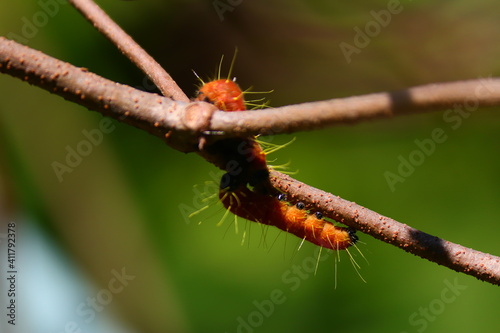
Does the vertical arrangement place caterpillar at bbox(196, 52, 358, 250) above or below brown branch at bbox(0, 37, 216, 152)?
below

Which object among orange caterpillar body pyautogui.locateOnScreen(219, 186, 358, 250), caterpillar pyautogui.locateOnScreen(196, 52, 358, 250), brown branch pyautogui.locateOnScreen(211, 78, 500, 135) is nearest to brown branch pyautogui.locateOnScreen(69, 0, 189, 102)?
caterpillar pyautogui.locateOnScreen(196, 52, 358, 250)

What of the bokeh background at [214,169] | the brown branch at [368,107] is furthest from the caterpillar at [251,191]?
the bokeh background at [214,169]

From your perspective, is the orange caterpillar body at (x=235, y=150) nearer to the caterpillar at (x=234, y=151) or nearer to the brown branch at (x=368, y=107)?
the caterpillar at (x=234, y=151)

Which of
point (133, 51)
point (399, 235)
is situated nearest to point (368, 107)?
point (399, 235)

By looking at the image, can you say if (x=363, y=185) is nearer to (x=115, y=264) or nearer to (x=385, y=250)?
(x=385, y=250)

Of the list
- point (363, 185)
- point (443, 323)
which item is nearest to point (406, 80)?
point (363, 185)

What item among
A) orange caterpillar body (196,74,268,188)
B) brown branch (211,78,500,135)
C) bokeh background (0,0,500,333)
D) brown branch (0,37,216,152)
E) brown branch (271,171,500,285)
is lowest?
bokeh background (0,0,500,333)

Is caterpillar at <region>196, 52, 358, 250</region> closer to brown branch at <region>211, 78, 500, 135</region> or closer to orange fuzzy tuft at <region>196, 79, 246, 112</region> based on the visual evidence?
orange fuzzy tuft at <region>196, 79, 246, 112</region>
